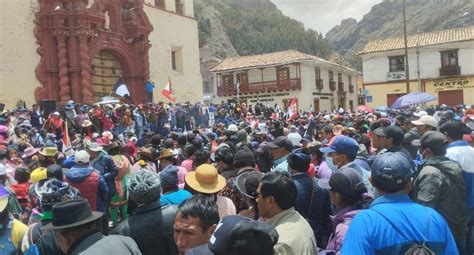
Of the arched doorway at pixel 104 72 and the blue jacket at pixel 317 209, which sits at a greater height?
the arched doorway at pixel 104 72

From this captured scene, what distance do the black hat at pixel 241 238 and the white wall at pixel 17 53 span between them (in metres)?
19.5

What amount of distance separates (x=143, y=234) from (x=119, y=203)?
3530mm

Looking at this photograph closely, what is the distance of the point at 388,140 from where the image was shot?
6301 mm

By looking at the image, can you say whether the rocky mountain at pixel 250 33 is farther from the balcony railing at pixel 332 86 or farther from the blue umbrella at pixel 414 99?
the blue umbrella at pixel 414 99

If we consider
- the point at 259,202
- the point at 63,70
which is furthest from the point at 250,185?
the point at 63,70

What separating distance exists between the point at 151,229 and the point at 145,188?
12.6 inches

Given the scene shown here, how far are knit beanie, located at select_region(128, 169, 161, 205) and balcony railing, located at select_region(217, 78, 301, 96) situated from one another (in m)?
39.9

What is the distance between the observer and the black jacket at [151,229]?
3.66m

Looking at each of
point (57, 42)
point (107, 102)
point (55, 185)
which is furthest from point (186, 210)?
point (57, 42)

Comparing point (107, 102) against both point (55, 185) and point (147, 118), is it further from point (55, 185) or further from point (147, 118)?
point (55, 185)

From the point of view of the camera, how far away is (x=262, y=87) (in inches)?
1761

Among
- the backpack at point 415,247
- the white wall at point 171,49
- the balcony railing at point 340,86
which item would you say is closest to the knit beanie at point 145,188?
the backpack at point 415,247

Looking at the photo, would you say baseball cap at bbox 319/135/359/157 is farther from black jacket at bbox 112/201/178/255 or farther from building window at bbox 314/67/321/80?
building window at bbox 314/67/321/80

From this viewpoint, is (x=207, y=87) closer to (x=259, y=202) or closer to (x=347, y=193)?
(x=347, y=193)
